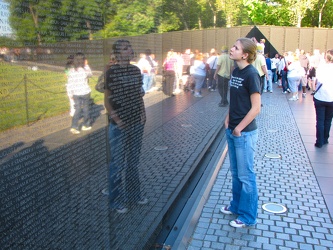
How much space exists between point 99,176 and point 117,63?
909mm

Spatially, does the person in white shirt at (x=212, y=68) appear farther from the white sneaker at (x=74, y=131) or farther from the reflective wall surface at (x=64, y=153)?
the white sneaker at (x=74, y=131)

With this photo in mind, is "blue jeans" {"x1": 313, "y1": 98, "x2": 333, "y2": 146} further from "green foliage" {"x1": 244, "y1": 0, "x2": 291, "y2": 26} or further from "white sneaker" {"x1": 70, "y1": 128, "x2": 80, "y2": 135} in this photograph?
"green foliage" {"x1": 244, "y1": 0, "x2": 291, "y2": 26}

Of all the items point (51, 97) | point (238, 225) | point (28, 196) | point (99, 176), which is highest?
point (51, 97)

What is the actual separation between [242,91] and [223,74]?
6.28 metres

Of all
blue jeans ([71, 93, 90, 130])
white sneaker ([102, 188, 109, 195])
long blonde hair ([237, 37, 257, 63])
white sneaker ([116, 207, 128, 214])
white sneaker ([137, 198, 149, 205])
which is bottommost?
white sneaker ([137, 198, 149, 205])

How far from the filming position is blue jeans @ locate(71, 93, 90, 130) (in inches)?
83.7

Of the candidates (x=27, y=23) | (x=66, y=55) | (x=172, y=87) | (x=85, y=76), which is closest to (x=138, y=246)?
(x=85, y=76)

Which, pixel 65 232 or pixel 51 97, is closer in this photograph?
pixel 51 97

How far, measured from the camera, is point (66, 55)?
6.54 feet

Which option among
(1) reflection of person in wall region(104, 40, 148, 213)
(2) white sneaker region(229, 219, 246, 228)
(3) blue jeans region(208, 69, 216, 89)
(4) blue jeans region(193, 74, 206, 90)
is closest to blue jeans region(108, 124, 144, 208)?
(1) reflection of person in wall region(104, 40, 148, 213)

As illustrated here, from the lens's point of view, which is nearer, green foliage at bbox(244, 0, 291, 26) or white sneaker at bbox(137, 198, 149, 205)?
white sneaker at bbox(137, 198, 149, 205)

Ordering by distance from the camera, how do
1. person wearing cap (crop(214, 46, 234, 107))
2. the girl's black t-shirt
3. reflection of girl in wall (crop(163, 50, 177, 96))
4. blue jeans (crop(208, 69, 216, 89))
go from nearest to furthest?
→ the girl's black t-shirt
reflection of girl in wall (crop(163, 50, 177, 96))
blue jeans (crop(208, 69, 216, 89))
person wearing cap (crop(214, 46, 234, 107))

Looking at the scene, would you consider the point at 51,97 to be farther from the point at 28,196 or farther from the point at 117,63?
the point at 117,63

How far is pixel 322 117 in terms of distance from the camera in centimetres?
771
